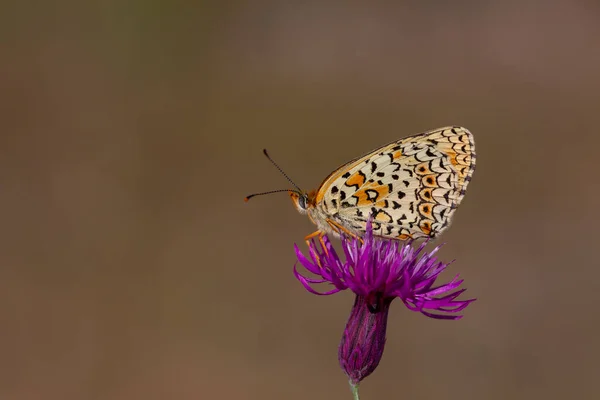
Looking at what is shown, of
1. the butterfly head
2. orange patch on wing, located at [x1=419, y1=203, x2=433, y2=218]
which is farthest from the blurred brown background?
orange patch on wing, located at [x1=419, y1=203, x2=433, y2=218]

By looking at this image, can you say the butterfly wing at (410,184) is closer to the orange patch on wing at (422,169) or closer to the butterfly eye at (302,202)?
the orange patch on wing at (422,169)

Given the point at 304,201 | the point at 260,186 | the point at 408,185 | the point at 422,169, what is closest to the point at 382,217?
the point at 408,185

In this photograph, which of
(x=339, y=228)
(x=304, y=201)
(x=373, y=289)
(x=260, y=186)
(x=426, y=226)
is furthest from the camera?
(x=260, y=186)

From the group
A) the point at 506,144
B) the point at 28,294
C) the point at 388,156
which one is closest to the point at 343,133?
the point at 506,144

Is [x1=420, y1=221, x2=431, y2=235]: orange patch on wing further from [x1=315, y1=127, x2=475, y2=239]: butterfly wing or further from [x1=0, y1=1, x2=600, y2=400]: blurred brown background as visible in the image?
[x1=0, y1=1, x2=600, y2=400]: blurred brown background

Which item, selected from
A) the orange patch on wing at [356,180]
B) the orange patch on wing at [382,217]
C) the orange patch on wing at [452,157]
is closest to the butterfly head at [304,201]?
the orange patch on wing at [356,180]

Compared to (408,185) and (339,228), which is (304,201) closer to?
(339,228)
